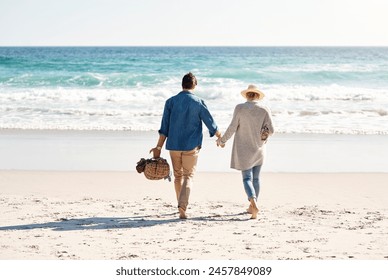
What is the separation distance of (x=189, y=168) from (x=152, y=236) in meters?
1.01

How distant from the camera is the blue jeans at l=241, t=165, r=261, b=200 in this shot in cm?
649

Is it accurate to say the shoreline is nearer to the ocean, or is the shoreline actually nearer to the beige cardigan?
the ocean

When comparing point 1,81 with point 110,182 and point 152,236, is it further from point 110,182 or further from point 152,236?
point 152,236

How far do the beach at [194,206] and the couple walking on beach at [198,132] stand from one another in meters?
0.41

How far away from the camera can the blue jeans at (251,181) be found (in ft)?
21.3

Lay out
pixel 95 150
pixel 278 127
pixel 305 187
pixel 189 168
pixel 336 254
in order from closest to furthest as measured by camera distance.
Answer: pixel 336 254
pixel 189 168
pixel 305 187
pixel 95 150
pixel 278 127

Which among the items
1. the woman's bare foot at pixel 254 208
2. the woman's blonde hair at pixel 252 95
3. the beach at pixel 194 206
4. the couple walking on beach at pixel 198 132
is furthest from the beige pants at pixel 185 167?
the woman's blonde hair at pixel 252 95

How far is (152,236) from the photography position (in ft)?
18.9

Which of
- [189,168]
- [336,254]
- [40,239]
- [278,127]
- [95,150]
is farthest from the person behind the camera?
[278,127]

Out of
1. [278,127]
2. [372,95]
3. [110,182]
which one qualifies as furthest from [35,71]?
[110,182]

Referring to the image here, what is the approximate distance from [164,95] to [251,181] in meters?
17.2

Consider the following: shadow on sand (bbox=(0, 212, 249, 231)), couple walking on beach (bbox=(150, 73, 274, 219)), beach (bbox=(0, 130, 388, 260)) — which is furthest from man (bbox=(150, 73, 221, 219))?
beach (bbox=(0, 130, 388, 260))

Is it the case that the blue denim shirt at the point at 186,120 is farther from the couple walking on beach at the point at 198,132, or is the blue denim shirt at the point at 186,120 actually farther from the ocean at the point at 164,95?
the ocean at the point at 164,95

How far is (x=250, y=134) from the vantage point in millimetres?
6531
